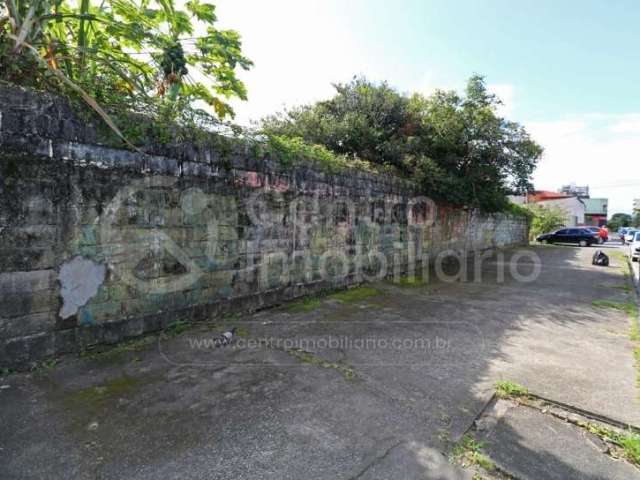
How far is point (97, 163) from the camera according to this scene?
10.9 feet

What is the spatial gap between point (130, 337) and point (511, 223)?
730 inches

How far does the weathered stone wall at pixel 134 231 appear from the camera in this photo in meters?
2.92

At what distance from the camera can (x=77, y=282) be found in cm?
326

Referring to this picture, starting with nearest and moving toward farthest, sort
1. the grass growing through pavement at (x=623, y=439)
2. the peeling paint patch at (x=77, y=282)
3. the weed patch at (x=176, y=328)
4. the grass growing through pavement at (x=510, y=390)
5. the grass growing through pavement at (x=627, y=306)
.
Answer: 1. the grass growing through pavement at (x=623, y=439)
2. the grass growing through pavement at (x=510, y=390)
3. the peeling paint patch at (x=77, y=282)
4. the weed patch at (x=176, y=328)
5. the grass growing through pavement at (x=627, y=306)

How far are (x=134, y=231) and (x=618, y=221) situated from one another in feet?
Result: 254

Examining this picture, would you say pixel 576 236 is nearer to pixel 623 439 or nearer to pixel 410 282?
pixel 410 282

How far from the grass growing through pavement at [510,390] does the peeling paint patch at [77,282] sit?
380cm

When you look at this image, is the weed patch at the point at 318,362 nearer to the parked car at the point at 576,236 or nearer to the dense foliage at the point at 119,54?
the dense foliage at the point at 119,54

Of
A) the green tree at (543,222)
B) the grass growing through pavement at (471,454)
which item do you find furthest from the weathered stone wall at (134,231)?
the green tree at (543,222)

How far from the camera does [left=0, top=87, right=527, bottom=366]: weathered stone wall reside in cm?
292

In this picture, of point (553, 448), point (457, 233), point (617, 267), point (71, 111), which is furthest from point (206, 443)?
point (617, 267)

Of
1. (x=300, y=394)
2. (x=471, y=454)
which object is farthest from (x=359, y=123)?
(x=471, y=454)

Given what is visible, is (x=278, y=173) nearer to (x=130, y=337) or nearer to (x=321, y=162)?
(x=321, y=162)

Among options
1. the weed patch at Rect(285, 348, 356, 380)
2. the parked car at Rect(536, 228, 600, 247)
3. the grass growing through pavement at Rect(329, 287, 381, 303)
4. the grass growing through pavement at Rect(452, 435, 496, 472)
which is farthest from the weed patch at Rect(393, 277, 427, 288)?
the parked car at Rect(536, 228, 600, 247)
